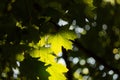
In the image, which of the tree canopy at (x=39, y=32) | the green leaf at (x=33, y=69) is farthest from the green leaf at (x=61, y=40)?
the green leaf at (x=33, y=69)

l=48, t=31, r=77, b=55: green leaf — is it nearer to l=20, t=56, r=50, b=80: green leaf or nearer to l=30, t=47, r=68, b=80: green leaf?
l=30, t=47, r=68, b=80: green leaf

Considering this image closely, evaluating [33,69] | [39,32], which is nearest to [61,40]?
[39,32]

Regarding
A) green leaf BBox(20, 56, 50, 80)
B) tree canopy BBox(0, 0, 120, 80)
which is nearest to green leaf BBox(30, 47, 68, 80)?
tree canopy BBox(0, 0, 120, 80)

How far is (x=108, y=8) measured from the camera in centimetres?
789

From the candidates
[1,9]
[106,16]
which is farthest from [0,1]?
[106,16]

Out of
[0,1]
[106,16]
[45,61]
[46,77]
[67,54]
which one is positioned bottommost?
[46,77]

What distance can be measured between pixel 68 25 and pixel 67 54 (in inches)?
107

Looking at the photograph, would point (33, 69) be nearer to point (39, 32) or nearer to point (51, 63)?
point (51, 63)

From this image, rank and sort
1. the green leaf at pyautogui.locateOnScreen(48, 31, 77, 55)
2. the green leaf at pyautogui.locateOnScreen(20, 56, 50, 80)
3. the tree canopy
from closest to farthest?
the green leaf at pyautogui.locateOnScreen(20, 56, 50, 80) < the tree canopy < the green leaf at pyautogui.locateOnScreen(48, 31, 77, 55)

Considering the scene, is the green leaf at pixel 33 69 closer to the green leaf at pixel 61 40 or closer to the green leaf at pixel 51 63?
the green leaf at pixel 51 63

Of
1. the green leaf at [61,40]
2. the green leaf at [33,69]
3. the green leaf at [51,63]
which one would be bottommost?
the green leaf at [33,69]

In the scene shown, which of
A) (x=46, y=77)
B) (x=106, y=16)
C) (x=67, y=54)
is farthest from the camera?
(x=106, y=16)

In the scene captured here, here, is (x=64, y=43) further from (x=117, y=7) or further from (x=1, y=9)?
(x=117, y=7)

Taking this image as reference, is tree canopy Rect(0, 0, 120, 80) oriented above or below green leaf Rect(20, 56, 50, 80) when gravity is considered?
above
